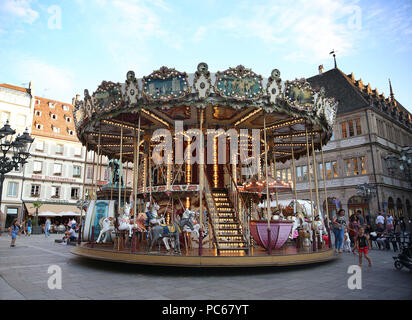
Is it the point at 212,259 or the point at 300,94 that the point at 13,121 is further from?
the point at 212,259

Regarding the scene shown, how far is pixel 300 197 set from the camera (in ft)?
120

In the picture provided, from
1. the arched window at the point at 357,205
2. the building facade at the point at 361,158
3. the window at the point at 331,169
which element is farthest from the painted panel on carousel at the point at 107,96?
the window at the point at 331,169

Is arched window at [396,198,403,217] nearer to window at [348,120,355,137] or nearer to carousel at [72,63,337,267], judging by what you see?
window at [348,120,355,137]

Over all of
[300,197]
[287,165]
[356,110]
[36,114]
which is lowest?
[300,197]

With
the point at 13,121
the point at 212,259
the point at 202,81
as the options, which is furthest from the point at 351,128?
the point at 13,121

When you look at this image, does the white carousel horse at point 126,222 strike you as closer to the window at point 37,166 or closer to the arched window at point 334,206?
the arched window at point 334,206

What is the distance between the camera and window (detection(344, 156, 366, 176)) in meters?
31.0

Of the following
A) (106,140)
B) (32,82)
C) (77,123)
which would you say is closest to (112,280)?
(77,123)

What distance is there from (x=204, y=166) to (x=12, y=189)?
107 ft

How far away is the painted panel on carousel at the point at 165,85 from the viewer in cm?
955

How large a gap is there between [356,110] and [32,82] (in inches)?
1574

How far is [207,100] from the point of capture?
31.3 ft

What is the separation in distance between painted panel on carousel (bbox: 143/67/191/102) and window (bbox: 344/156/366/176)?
27434 mm
